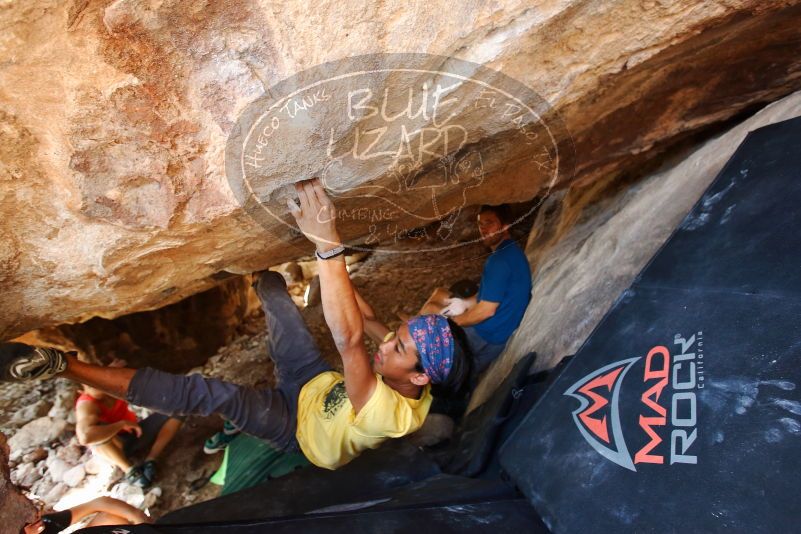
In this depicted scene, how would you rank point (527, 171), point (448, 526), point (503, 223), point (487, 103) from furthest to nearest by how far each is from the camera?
point (503, 223), point (527, 171), point (487, 103), point (448, 526)

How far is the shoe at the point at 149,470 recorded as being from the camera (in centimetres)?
290

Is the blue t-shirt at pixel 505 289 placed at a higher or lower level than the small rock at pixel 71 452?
higher

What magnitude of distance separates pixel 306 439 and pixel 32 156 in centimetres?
147

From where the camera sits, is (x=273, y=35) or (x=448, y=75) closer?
(x=273, y=35)

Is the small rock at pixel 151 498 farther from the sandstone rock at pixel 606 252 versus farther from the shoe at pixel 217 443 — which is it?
the sandstone rock at pixel 606 252

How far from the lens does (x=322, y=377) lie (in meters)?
2.29

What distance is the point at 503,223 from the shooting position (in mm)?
2930

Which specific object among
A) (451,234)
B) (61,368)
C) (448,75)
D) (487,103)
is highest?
(448,75)

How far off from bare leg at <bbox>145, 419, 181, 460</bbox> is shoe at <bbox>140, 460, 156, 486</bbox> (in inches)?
3.1

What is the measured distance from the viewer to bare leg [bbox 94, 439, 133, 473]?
2951mm

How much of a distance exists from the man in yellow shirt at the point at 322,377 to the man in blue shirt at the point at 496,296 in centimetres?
46

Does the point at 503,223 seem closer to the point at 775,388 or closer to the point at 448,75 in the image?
the point at 448,75

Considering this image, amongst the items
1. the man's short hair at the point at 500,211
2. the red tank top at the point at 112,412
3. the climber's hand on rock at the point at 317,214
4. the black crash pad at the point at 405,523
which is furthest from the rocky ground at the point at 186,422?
the climber's hand on rock at the point at 317,214

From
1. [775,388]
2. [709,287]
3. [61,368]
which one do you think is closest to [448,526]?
[775,388]
